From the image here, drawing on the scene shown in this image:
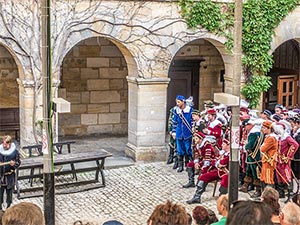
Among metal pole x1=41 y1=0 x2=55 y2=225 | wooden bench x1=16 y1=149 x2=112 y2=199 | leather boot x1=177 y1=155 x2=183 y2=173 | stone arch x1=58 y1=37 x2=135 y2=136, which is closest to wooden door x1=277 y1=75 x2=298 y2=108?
stone arch x1=58 y1=37 x2=135 y2=136

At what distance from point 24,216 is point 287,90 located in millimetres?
16105

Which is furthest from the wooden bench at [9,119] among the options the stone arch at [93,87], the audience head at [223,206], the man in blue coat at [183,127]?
the audience head at [223,206]

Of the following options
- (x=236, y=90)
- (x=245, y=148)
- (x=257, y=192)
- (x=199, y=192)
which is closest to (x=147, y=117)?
(x=245, y=148)

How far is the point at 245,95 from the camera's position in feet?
53.8

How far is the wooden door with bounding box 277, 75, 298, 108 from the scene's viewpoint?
A: 19156 mm

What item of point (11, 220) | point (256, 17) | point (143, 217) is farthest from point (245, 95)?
point (11, 220)

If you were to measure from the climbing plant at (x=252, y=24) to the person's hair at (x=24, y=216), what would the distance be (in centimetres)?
1163

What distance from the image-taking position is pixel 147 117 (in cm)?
1520

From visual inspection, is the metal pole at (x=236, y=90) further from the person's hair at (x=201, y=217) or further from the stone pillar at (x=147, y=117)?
the stone pillar at (x=147, y=117)

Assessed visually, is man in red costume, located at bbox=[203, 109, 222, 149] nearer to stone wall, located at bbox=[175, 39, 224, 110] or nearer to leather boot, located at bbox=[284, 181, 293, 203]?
leather boot, located at bbox=[284, 181, 293, 203]

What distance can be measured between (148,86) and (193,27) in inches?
74.2

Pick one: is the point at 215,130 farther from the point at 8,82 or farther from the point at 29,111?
the point at 8,82

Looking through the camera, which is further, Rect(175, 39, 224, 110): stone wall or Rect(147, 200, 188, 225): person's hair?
Rect(175, 39, 224, 110): stone wall

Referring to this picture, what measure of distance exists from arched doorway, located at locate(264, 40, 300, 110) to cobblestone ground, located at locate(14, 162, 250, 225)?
6273 mm
